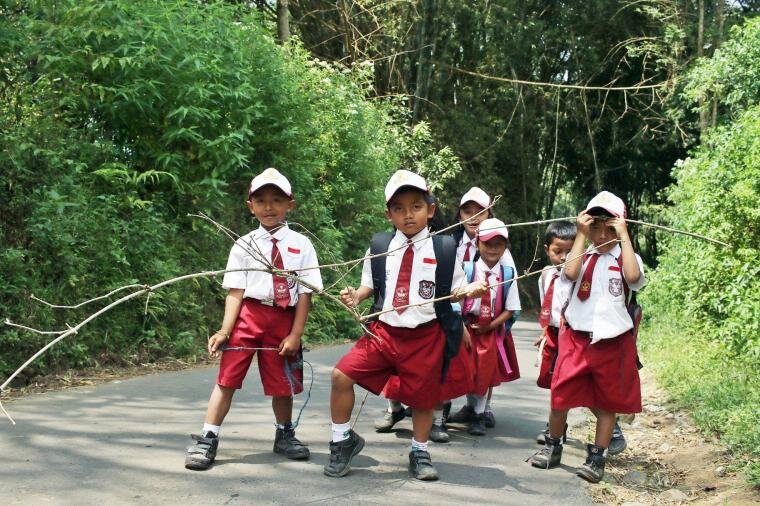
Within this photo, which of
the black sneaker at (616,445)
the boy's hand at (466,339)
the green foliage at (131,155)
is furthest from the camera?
the green foliage at (131,155)

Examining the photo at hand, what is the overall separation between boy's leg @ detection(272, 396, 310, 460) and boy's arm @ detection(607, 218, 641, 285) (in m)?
2.09

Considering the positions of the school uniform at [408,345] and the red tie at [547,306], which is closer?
the school uniform at [408,345]

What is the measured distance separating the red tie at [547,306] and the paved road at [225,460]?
0.87m

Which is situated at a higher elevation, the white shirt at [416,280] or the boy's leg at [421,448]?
the white shirt at [416,280]

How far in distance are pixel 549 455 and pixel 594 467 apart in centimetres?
35

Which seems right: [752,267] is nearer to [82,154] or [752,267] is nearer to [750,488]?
[750,488]

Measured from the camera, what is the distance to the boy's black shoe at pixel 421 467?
5191 mm

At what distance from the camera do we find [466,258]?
7047 millimetres

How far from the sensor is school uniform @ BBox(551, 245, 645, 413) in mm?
5391

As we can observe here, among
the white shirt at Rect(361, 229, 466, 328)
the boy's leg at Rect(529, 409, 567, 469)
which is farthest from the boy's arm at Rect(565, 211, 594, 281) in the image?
the boy's leg at Rect(529, 409, 567, 469)

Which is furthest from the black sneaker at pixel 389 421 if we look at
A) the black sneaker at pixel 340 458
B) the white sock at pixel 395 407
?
the black sneaker at pixel 340 458

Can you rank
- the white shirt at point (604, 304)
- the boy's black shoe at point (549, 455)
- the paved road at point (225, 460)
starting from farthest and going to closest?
the boy's black shoe at point (549, 455) < the white shirt at point (604, 304) < the paved road at point (225, 460)

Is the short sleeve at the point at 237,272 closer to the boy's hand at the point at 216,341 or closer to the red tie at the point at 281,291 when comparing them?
the red tie at the point at 281,291

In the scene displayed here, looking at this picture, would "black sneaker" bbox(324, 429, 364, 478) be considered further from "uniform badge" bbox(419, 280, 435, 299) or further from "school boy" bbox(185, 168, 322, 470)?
"uniform badge" bbox(419, 280, 435, 299)
